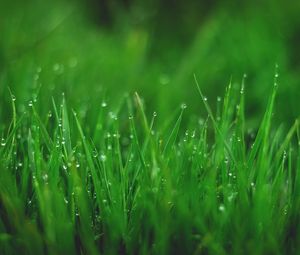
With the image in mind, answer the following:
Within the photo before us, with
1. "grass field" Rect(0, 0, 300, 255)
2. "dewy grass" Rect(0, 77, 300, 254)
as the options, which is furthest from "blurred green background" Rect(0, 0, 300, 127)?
"dewy grass" Rect(0, 77, 300, 254)

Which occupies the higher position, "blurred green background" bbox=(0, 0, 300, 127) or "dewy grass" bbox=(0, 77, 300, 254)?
"blurred green background" bbox=(0, 0, 300, 127)

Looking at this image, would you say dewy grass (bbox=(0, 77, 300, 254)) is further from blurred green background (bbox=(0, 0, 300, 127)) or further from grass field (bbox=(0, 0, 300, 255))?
blurred green background (bbox=(0, 0, 300, 127))

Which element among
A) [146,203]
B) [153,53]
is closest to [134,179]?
[146,203]

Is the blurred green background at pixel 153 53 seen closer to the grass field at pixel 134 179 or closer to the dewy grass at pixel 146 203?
the grass field at pixel 134 179

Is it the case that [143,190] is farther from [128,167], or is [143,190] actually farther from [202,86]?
[202,86]

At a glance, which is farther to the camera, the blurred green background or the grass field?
the blurred green background

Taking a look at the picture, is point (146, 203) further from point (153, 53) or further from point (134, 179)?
point (153, 53)

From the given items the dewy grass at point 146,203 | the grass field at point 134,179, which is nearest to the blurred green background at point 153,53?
the grass field at point 134,179
